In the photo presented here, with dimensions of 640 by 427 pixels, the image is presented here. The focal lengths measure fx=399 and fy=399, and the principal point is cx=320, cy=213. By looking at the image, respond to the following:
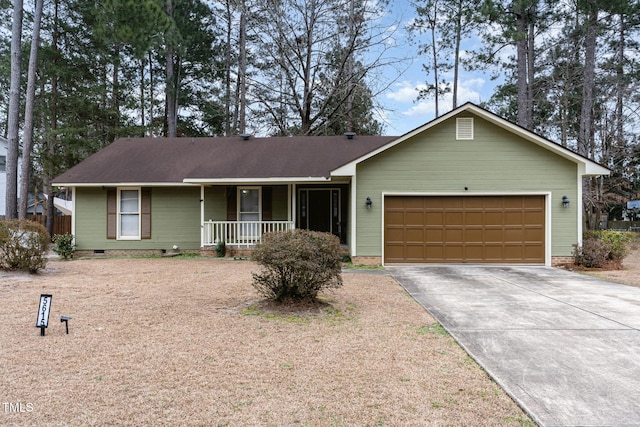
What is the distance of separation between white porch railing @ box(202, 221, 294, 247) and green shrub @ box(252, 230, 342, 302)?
7041 mm

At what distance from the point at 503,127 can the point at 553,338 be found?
814cm

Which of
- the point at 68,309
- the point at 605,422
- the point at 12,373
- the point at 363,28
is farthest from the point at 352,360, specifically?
the point at 363,28

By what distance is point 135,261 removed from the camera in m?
12.7

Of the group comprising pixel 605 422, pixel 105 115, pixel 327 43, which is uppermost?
pixel 327 43

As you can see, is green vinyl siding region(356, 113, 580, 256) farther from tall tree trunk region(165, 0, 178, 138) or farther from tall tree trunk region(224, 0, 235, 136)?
tall tree trunk region(165, 0, 178, 138)

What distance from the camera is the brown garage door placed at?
1166cm

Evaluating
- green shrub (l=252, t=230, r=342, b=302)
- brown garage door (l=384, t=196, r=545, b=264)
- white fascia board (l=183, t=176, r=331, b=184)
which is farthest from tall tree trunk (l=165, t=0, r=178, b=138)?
green shrub (l=252, t=230, r=342, b=302)

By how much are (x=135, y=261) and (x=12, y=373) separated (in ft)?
31.4

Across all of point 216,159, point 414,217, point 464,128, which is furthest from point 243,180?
point 464,128

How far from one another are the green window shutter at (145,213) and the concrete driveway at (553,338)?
9438 mm

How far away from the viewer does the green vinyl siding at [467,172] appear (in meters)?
11.5

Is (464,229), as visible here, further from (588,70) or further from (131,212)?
(588,70)

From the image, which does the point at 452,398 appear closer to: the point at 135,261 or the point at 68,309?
the point at 68,309

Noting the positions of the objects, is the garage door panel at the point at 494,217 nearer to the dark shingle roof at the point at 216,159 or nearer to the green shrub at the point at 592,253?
the green shrub at the point at 592,253
